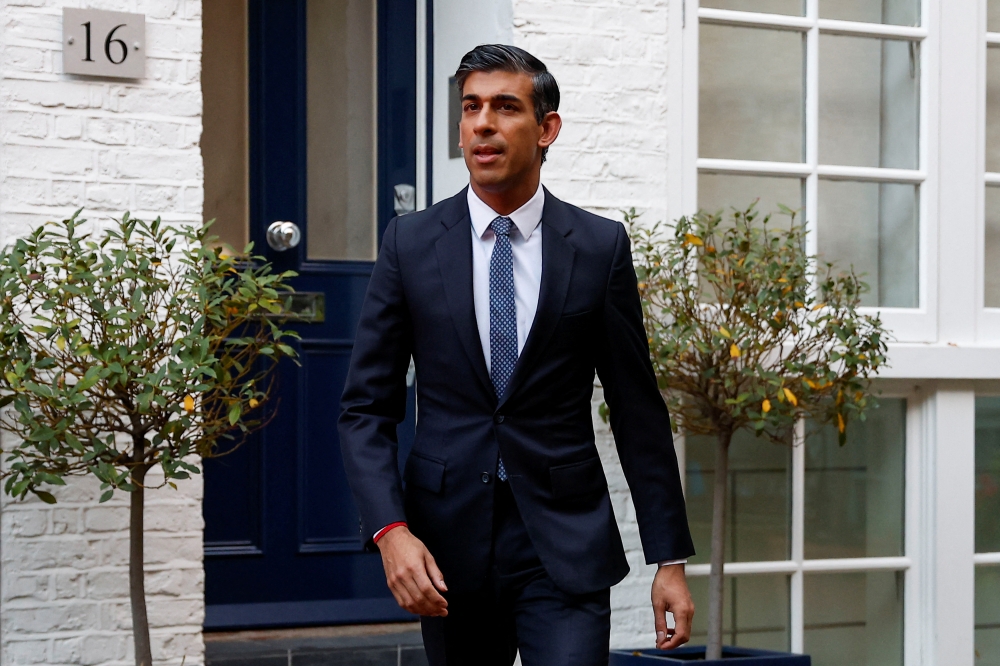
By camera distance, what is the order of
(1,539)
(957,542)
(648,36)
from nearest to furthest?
(1,539) < (648,36) < (957,542)

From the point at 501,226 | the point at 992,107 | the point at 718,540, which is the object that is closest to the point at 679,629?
the point at 501,226

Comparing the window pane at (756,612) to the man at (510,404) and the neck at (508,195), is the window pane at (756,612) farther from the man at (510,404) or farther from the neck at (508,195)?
the neck at (508,195)

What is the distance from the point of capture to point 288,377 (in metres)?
4.12

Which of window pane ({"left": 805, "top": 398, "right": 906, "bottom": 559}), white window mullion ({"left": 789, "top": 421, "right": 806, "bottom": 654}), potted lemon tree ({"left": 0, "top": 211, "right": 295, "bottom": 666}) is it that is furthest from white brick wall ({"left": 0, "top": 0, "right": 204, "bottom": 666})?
window pane ({"left": 805, "top": 398, "right": 906, "bottom": 559})

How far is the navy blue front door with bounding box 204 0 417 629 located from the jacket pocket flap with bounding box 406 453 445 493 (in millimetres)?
1999

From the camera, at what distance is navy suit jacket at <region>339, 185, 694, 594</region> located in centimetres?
204

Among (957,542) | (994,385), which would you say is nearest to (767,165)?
(994,385)

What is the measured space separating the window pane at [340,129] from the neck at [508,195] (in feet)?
6.95

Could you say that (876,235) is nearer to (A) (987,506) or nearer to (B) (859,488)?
(B) (859,488)

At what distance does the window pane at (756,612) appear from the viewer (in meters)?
4.09

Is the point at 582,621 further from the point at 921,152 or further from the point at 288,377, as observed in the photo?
the point at 921,152

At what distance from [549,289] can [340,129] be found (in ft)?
7.59

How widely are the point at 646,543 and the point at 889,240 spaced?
2426 millimetres

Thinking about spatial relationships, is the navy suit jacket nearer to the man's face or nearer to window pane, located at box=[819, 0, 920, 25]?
the man's face
